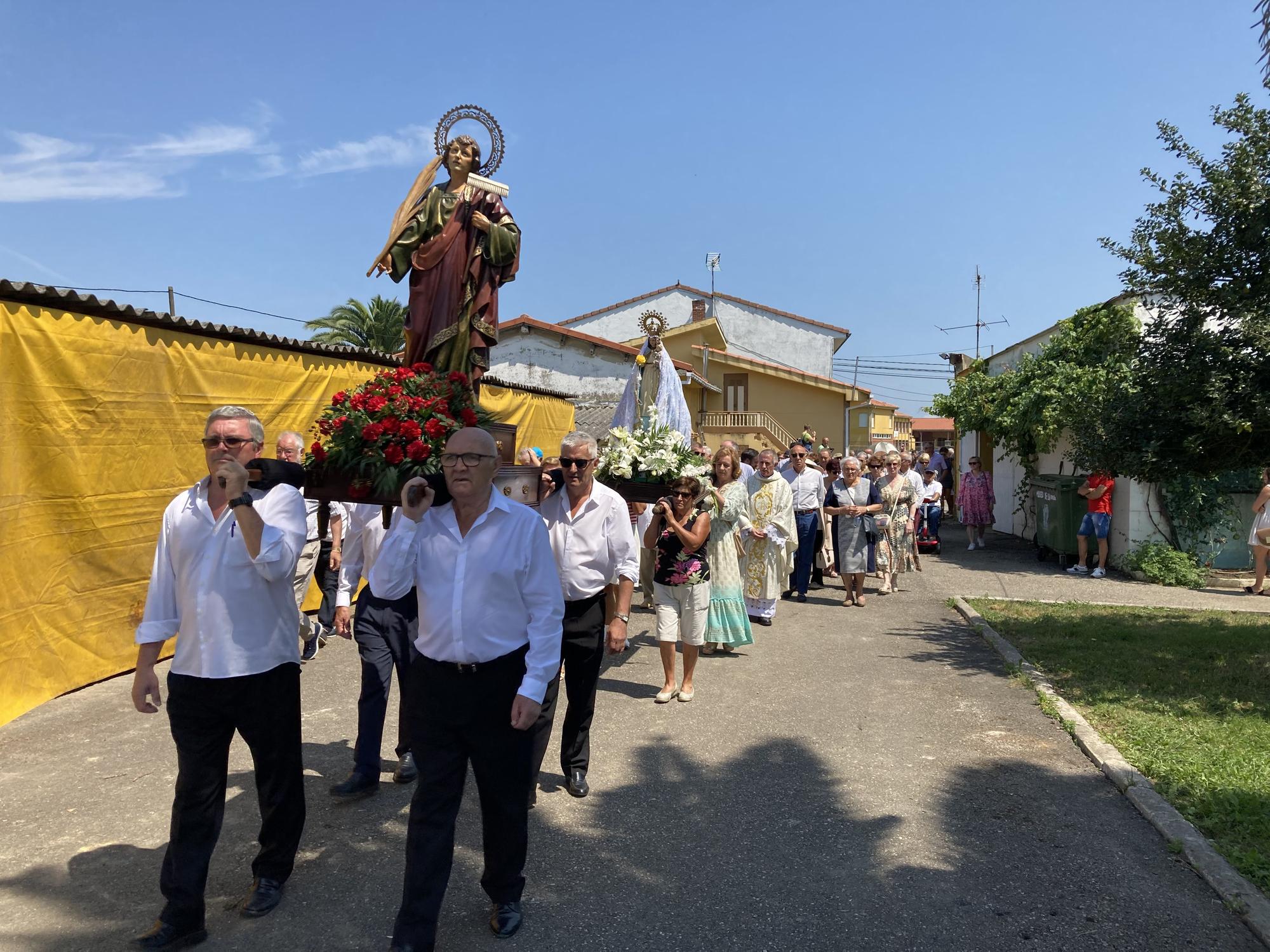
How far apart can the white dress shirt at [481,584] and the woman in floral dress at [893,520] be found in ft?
28.9

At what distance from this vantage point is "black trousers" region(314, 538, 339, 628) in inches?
294

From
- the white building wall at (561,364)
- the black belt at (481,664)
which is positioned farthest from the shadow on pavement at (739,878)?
the white building wall at (561,364)

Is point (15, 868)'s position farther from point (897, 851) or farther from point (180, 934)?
point (897, 851)

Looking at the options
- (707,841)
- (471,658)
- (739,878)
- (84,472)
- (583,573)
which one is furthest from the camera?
(84,472)

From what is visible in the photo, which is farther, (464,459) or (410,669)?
(410,669)

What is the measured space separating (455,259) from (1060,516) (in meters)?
13.3

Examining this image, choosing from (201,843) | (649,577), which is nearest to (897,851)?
(201,843)

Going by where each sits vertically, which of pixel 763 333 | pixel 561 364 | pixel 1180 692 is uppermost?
pixel 763 333

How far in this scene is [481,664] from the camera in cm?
341

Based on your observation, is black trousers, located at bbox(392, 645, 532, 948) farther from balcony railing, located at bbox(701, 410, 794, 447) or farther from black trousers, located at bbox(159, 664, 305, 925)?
balcony railing, located at bbox(701, 410, 794, 447)

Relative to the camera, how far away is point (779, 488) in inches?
394

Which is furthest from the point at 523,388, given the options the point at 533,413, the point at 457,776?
the point at 457,776

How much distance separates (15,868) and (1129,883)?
16.8 feet

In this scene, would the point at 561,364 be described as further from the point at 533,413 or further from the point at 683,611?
the point at 683,611
